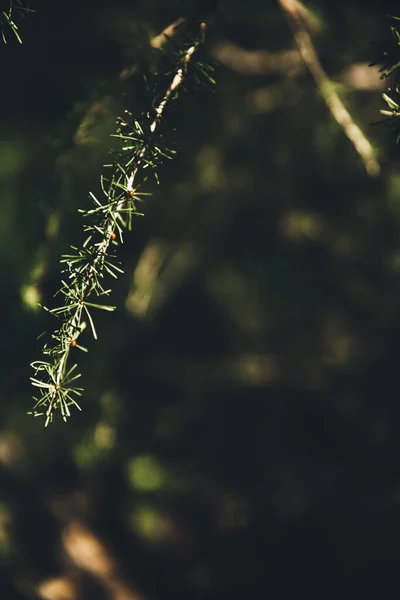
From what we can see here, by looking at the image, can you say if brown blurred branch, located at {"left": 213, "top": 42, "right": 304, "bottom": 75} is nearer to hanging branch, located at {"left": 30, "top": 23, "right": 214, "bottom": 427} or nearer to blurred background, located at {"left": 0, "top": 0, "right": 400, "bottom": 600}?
blurred background, located at {"left": 0, "top": 0, "right": 400, "bottom": 600}

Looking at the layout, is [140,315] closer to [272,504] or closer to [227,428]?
[227,428]

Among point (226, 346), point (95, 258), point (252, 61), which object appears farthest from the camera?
point (226, 346)

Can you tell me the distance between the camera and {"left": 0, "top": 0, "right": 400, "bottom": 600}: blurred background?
1288 mm

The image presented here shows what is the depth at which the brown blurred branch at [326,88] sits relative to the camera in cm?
81

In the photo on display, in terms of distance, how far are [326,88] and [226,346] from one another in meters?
1.21

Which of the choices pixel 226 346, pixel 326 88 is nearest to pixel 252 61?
pixel 326 88

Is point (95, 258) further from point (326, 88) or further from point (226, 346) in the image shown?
point (226, 346)

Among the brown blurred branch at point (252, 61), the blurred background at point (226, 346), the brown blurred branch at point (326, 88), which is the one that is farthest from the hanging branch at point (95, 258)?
the brown blurred branch at point (252, 61)

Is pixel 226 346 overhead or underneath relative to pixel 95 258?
overhead

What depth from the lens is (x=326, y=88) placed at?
902 mm

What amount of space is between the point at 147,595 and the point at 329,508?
25.4 inches

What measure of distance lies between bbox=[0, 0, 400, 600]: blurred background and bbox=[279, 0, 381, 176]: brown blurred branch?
28cm

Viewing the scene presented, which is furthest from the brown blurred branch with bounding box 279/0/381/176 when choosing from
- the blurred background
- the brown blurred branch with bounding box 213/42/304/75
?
the brown blurred branch with bounding box 213/42/304/75

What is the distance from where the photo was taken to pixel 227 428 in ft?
6.17
